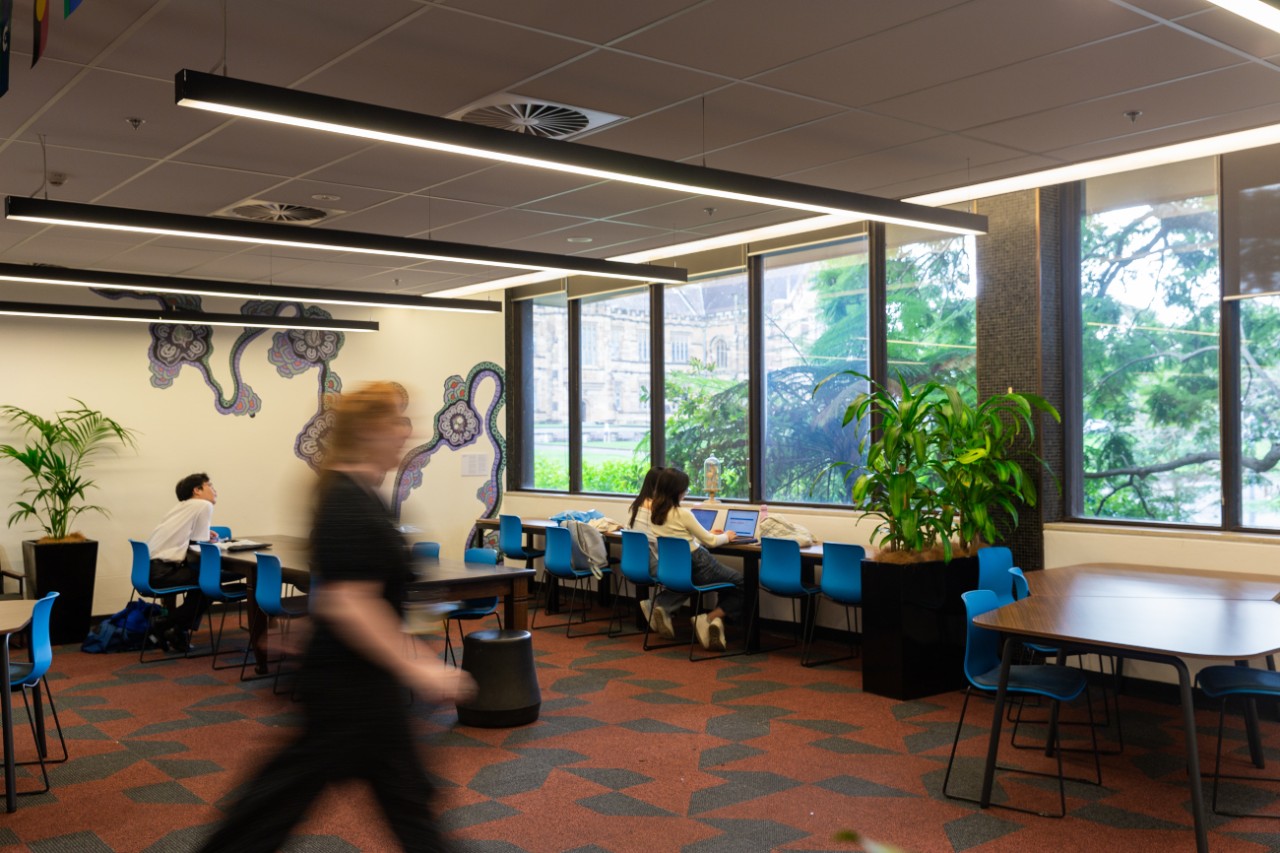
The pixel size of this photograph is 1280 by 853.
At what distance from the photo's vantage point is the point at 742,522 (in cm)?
809

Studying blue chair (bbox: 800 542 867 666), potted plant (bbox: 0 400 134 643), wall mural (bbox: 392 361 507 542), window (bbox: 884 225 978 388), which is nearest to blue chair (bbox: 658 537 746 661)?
blue chair (bbox: 800 542 867 666)

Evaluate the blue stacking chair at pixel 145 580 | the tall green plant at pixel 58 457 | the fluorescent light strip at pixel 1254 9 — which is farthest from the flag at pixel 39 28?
the tall green plant at pixel 58 457

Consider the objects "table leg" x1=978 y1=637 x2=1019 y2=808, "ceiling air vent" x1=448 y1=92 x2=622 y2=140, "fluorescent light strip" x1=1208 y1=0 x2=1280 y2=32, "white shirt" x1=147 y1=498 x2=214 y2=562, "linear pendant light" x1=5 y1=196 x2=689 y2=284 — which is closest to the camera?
"fluorescent light strip" x1=1208 y1=0 x2=1280 y2=32

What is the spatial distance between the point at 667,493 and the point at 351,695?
5073 millimetres

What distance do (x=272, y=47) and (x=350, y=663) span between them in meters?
2.57

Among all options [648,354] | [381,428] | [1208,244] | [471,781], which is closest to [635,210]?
[648,354]

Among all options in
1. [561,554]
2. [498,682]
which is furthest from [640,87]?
[561,554]

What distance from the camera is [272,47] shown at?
412 centimetres

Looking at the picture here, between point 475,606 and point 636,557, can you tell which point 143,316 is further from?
point 636,557

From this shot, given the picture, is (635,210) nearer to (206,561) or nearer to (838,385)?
(838,385)

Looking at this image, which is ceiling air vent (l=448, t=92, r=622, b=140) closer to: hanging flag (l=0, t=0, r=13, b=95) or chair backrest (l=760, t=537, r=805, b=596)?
hanging flag (l=0, t=0, r=13, b=95)

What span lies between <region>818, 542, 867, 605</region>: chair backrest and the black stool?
207 centimetres

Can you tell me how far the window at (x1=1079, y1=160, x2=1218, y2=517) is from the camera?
6.11 meters

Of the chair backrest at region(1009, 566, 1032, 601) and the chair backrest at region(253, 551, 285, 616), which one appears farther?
the chair backrest at region(253, 551, 285, 616)
